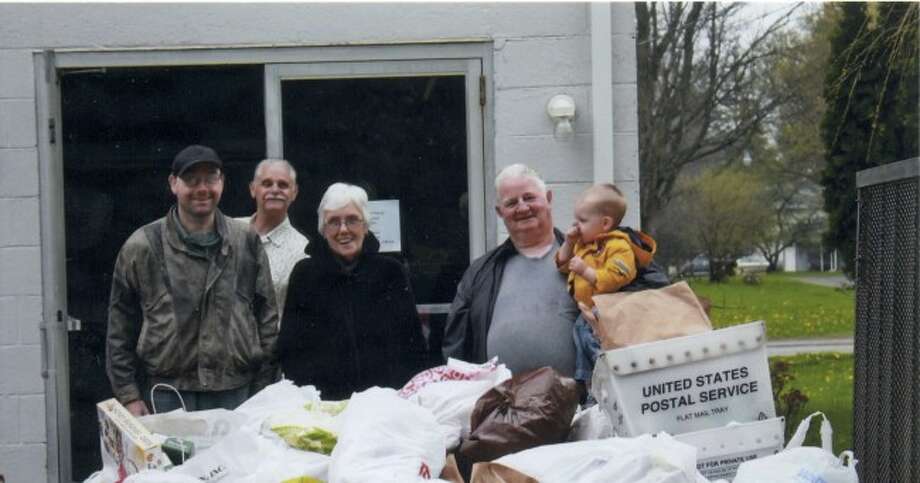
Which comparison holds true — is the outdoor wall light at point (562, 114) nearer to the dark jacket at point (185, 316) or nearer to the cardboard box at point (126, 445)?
the dark jacket at point (185, 316)

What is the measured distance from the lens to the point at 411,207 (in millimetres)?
5254

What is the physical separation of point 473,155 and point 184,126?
4.60 feet

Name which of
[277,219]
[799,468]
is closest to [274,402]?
[277,219]

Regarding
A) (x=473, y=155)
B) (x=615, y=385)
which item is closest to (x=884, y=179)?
(x=615, y=385)

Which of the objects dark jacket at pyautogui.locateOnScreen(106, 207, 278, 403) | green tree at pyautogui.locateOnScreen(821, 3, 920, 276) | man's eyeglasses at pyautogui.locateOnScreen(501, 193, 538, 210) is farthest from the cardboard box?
green tree at pyautogui.locateOnScreen(821, 3, 920, 276)

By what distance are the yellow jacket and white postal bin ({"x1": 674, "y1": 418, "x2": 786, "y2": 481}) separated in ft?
1.93

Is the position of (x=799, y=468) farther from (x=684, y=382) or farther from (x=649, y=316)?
(x=649, y=316)

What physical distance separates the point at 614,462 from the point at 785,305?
49.0 ft

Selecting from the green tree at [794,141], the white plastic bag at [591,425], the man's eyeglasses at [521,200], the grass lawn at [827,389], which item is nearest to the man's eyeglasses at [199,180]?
the man's eyeglasses at [521,200]

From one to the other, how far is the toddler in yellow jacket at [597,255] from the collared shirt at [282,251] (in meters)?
1.33

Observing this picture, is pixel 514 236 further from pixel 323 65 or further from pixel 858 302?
pixel 323 65

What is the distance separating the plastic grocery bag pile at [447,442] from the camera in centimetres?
269

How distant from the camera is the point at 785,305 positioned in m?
16.8

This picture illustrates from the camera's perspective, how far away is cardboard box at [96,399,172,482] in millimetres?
3086
